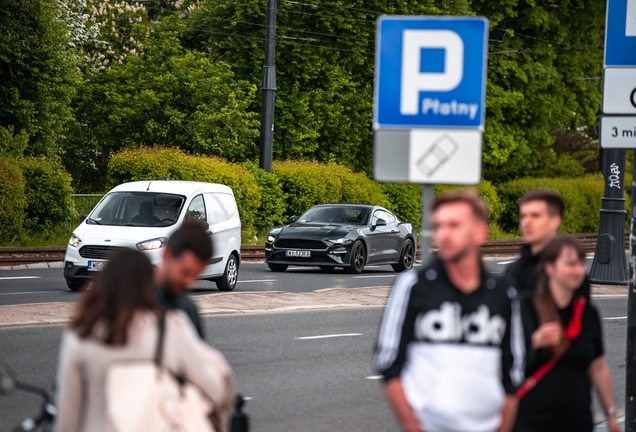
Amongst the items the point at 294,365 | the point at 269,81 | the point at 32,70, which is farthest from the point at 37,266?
the point at 294,365

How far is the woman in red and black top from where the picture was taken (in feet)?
16.6

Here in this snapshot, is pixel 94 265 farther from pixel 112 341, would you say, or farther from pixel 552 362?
pixel 112 341

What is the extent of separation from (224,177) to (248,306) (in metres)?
16.2

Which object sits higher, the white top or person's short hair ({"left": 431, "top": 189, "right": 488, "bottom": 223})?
person's short hair ({"left": 431, "top": 189, "right": 488, "bottom": 223})

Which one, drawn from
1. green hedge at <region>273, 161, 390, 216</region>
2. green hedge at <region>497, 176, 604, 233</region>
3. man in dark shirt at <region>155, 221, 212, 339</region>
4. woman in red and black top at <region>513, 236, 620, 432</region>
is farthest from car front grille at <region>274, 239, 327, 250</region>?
green hedge at <region>497, 176, 604, 233</region>

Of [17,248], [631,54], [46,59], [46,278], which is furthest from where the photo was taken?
[46,59]

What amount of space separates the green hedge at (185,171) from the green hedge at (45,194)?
2323 mm

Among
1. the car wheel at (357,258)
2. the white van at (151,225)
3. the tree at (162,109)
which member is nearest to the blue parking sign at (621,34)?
the white van at (151,225)

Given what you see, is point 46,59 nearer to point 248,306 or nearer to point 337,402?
point 248,306

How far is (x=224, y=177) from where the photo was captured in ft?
107

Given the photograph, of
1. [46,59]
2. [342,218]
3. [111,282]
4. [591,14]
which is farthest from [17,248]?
[591,14]

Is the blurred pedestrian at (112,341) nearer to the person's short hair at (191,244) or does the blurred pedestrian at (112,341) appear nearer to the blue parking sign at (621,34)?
the person's short hair at (191,244)

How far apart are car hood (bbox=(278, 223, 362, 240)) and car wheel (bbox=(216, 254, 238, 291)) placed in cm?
475

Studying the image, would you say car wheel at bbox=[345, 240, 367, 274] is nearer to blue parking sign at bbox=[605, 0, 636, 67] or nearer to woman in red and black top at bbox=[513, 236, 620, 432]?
blue parking sign at bbox=[605, 0, 636, 67]
